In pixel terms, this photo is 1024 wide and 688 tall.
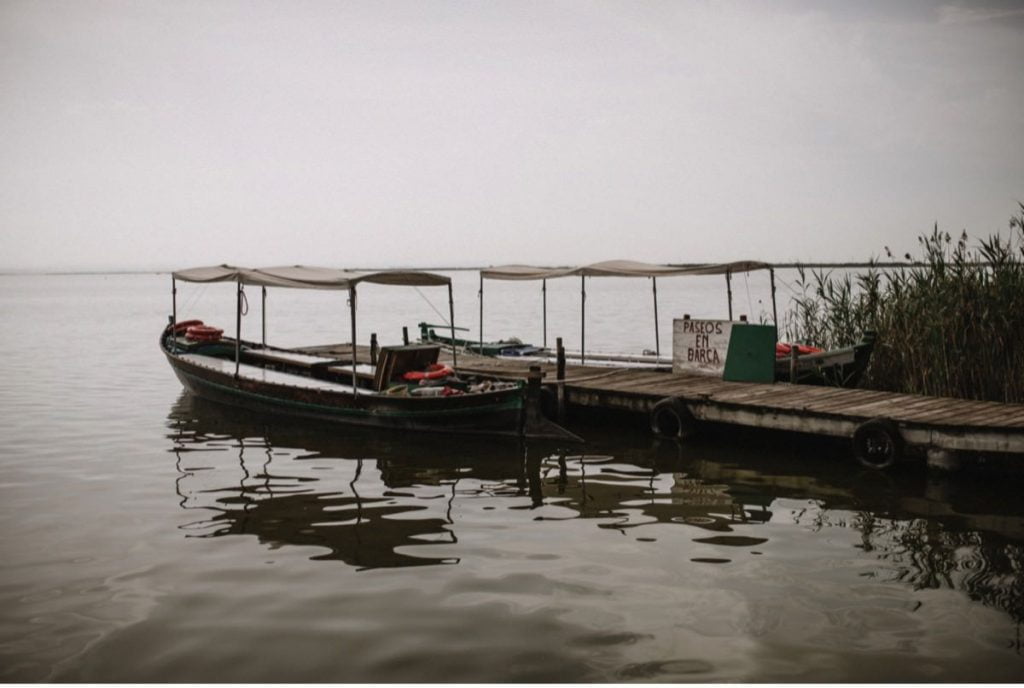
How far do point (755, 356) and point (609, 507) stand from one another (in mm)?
6227

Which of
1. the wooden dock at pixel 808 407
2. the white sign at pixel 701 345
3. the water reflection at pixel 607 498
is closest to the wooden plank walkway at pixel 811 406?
the wooden dock at pixel 808 407

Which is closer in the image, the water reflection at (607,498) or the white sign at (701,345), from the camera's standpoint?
the water reflection at (607,498)

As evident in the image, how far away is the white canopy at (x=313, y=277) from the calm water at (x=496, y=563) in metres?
3.06

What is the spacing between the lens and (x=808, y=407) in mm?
12656

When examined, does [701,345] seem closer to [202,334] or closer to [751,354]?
[751,354]

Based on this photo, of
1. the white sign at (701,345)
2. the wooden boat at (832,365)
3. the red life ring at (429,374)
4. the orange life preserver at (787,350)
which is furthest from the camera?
the orange life preserver at (787,350)

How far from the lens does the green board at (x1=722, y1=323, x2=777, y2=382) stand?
15.3 meters

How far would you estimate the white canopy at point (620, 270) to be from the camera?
17.2 metres

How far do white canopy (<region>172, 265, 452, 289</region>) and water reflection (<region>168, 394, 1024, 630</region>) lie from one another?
301 cm

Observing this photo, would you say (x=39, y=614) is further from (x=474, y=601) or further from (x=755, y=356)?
(x=755, y=356)

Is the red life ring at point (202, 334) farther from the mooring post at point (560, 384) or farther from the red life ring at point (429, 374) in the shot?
the mooring post at point (560, 384)

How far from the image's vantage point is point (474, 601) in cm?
725

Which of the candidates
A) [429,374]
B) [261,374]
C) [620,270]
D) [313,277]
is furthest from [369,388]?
[620,270]

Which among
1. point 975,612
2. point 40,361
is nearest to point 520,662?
point 975,612
